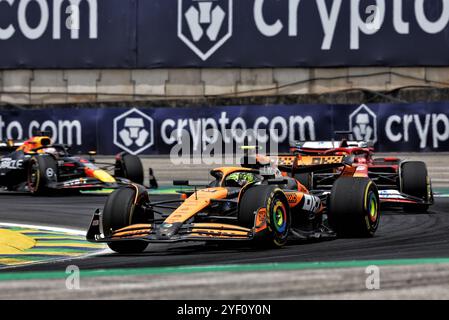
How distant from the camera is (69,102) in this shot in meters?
28.7

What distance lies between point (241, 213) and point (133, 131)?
1460 cm

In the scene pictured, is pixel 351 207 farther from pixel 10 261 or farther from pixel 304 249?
pixel 10 261

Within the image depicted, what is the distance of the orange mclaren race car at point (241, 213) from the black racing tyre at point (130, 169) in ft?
31.0

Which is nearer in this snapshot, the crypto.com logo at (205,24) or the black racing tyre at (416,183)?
the black racing tyre at (416,183)

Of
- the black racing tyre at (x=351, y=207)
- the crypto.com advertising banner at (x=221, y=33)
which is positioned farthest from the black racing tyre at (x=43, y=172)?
the black racing tyre at (x=351, y=207)

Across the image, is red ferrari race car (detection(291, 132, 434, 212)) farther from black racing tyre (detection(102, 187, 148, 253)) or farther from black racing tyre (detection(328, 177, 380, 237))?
black racing tyre (detection(102, 187, 148, 253))

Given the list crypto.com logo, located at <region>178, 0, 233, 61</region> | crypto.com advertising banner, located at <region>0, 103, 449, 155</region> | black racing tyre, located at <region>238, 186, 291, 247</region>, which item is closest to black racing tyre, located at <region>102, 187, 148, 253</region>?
black racing tyre, located at <region>238, 186, 291, 247</region>

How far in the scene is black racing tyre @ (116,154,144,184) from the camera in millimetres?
22312

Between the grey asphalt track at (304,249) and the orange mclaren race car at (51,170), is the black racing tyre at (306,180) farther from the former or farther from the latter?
the orange mclaren race car at (51,170)

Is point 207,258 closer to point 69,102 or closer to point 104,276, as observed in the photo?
point 104,276

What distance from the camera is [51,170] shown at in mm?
21375

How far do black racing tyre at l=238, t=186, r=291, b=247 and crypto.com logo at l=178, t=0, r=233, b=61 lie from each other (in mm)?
15992

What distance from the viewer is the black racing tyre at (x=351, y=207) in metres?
12.4
